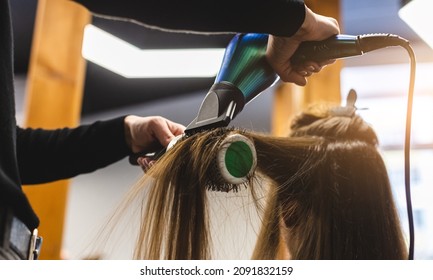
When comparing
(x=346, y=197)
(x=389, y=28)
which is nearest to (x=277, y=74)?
(x=346, y=197)

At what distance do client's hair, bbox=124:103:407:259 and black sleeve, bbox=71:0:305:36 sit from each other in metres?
0.18

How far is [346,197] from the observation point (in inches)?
33.6

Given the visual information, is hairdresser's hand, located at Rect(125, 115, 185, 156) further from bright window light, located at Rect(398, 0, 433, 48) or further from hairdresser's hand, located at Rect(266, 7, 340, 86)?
bright window light, located at Rect(398, 0, 433, 48)

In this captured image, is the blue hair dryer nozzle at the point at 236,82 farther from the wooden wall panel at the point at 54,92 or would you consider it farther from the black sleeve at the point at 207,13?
the wooden wall panel at the point at 54,92

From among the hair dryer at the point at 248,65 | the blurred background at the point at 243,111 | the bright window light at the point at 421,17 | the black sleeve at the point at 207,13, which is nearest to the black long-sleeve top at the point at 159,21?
the black sleeve at the point at 207,13

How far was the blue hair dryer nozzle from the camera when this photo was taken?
27.6 inches

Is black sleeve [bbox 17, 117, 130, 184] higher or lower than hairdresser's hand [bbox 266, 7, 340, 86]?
lower

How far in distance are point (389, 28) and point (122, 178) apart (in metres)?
1.41

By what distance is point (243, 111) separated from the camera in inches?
31.4

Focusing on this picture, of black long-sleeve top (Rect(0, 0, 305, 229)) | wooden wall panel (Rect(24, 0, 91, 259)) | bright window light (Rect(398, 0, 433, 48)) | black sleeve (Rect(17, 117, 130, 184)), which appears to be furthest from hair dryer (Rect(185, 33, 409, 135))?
wooden wall panel (Rect(24, 0, 91, 259))

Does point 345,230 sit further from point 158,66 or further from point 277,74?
point 158,66

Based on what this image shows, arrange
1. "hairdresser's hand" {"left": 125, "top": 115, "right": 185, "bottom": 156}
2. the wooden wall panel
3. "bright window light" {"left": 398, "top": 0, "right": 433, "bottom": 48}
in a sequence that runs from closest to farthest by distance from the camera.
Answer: "hairdresser's hand" {"left": 125, "top": 115, "right": 185, "bottom": 156} → "bright window light" {"left": 398, "top": 0, "right": 433, "bottom": 48} → the wooden wall panel

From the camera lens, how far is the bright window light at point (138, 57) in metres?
1.53

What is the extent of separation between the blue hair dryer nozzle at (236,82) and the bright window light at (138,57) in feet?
2.30
